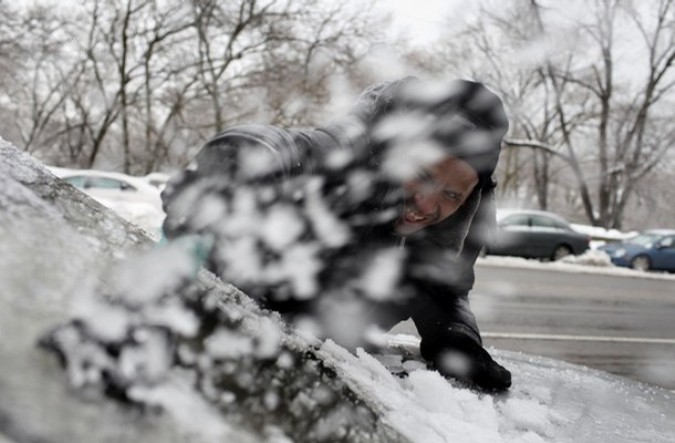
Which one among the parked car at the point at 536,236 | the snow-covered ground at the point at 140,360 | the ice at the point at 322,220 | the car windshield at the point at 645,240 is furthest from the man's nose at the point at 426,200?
the car windshield at the point at 645,240

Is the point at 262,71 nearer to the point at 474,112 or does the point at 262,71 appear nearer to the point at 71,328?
the point at 474,112

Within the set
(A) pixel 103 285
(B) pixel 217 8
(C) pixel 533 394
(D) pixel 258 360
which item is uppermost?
(B) pixel 217 8

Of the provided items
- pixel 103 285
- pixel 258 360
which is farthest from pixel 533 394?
pixel 103 285

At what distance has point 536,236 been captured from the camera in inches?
656

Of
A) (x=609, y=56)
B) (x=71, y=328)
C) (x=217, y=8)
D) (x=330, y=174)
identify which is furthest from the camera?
(x=609, y=56)

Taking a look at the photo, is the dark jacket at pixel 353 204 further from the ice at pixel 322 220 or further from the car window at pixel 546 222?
the car window at pixel 546 222

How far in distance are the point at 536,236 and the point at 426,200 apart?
1546 cm

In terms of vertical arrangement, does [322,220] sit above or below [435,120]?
below

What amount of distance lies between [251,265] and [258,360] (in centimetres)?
55

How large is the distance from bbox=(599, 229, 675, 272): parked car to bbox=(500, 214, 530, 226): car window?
10.9 ft

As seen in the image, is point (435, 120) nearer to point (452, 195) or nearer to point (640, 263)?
point (452, 195)

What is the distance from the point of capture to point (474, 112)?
1.94 meters

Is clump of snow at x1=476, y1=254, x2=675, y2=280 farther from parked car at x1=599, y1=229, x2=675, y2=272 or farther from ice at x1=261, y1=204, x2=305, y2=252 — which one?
ice at x1=261, y1=204, x2=305, y2=252

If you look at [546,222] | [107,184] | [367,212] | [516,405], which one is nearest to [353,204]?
[367,212]
